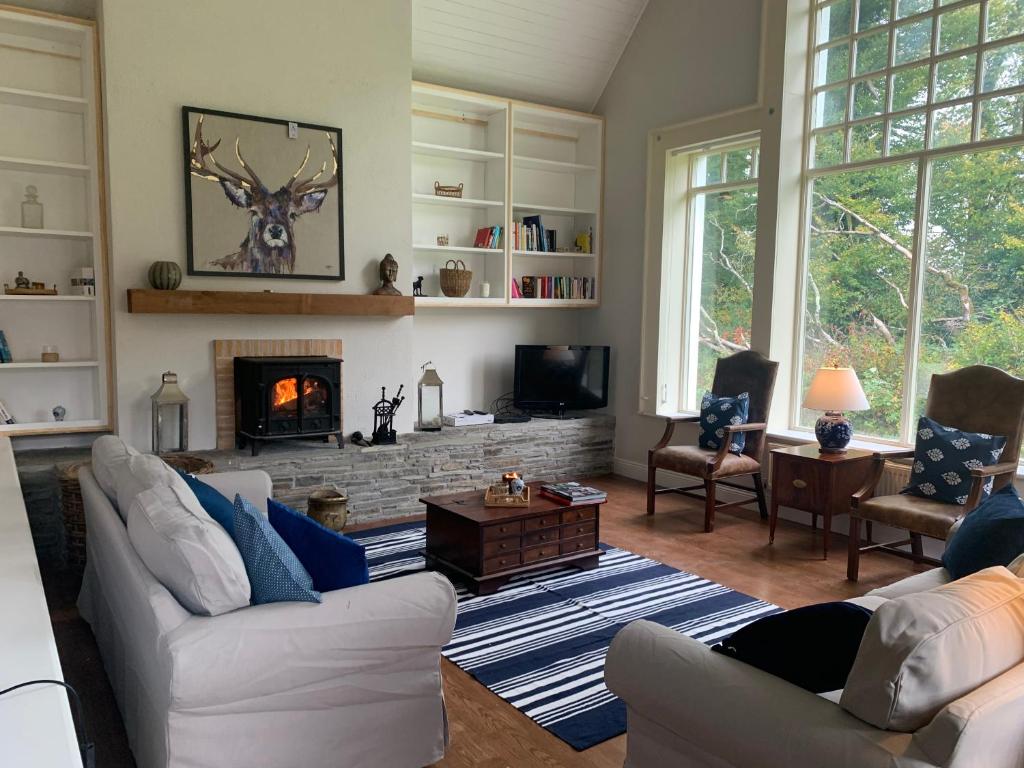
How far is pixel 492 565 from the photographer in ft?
12.9

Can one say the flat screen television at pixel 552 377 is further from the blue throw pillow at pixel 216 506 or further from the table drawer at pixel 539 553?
the blue throw pillow at pixel 216 506

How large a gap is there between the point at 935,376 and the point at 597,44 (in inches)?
142

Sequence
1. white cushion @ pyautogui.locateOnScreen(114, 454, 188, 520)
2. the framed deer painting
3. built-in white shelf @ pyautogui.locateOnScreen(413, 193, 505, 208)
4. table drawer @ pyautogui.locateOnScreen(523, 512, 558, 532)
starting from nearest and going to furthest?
white cushion @ pyautogui.locateOnScreen(114, 454, 188, 520), table drawer @ pyautogui.locateOnScreen(523, 512, 558, 532), the framed deer painting, built-in white shelf @ pyautogui.locateOnScreen(413, 193, 505, 208)

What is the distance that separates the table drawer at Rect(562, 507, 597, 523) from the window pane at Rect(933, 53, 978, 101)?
3.07 metres

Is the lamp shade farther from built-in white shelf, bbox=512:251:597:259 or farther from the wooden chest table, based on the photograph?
built-in white shelf, bbox=512:251:597:259

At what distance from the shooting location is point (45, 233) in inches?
179

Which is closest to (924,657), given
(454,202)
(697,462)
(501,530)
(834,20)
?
(501,530)

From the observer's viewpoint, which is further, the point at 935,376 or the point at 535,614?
the point at 935,376

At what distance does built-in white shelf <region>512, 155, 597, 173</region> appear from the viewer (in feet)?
20.7

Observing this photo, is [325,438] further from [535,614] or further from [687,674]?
[687,674]

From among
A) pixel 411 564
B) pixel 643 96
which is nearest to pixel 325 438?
pixel 411 564

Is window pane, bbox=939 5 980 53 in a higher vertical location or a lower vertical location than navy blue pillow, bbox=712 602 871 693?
higher

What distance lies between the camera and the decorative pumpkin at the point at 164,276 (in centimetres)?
464

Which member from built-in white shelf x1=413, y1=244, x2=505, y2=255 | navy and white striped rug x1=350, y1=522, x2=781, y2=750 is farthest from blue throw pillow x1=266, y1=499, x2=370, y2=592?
built-in white shelf x1=413, y1=244, x2=505, y2=255
